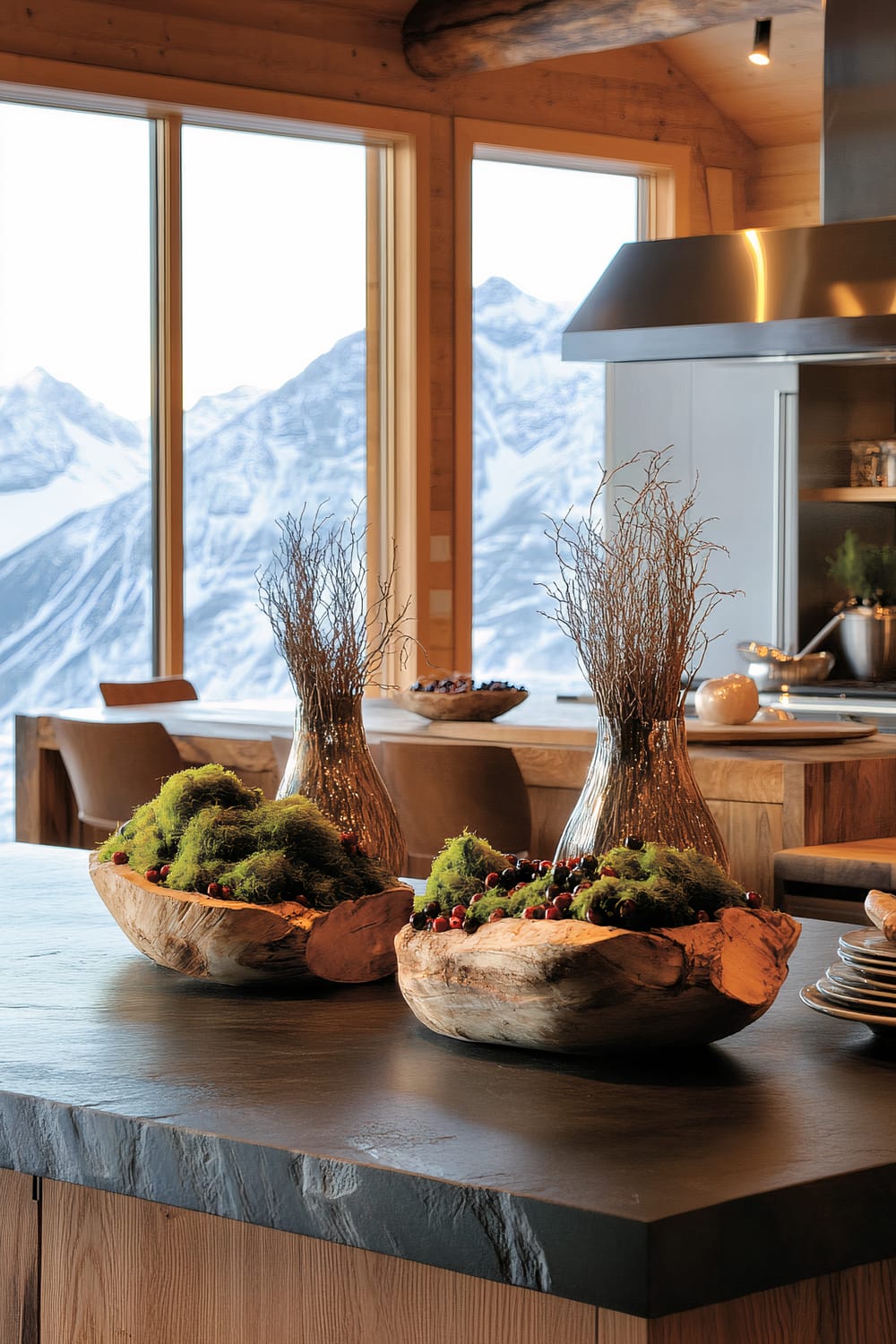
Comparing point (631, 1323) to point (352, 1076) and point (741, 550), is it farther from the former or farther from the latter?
point (741, 550)

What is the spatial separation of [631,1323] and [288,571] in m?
1.30

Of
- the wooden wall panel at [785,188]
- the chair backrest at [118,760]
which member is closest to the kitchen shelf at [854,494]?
the wooden wall panel at [785,188]

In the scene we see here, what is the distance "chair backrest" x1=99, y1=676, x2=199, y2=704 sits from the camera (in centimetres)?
513

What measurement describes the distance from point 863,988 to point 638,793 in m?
0.46

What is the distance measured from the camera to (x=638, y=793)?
185cm

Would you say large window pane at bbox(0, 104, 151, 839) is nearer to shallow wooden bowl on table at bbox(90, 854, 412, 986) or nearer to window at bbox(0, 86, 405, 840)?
window at bbox(0, 86, 405, 840)

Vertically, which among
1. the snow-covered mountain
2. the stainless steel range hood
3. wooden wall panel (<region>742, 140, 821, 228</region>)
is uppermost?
wooden wall panel (<region>742, 140, 821, 228</region>)

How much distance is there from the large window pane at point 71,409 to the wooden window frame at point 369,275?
0.06 meters

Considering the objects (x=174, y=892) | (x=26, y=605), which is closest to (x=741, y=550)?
(x=26, y=605)

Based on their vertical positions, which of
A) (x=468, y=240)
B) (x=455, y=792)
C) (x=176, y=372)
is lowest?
(x=455, y=792)

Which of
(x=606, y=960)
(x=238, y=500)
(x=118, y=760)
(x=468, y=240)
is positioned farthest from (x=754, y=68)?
(x=606, y=960)

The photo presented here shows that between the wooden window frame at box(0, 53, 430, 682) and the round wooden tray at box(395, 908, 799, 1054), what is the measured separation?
4.23 metres

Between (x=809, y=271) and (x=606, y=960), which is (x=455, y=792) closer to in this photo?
(x=809, y=271)

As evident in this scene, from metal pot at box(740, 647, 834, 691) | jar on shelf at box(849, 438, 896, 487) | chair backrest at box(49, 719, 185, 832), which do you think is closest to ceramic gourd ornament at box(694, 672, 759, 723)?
chair backrest at box(49, 719, 185, 832)
